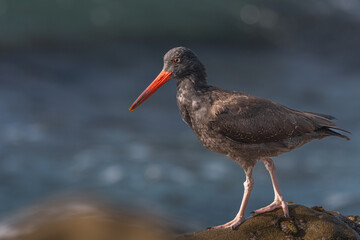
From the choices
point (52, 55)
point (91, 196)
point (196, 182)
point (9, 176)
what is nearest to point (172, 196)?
point (196, 182)

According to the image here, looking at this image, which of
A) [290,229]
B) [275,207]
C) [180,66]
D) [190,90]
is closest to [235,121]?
[190,90]

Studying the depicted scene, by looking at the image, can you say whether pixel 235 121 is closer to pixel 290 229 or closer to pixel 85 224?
pixel 290 229

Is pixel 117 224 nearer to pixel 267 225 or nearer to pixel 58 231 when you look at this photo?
pixel 58 231

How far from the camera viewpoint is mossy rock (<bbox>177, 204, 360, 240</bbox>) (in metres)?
8.50

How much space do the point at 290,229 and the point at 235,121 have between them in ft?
6.48

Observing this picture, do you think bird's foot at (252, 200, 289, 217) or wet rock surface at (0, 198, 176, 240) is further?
bird's foot at (252, 200, 289, 217)

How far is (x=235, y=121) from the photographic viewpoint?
344 inches

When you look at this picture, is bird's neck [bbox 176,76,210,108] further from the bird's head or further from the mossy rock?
the mossy rock

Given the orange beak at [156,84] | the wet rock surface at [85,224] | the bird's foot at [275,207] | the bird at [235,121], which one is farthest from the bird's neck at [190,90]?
the wet rock surface at [85,224]

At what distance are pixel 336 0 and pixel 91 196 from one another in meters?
28.1

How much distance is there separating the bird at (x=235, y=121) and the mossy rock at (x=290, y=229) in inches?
5.4

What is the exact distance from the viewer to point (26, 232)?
5.58 m

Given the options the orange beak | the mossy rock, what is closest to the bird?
the orange beak

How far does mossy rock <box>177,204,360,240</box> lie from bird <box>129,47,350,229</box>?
14 centimetres
